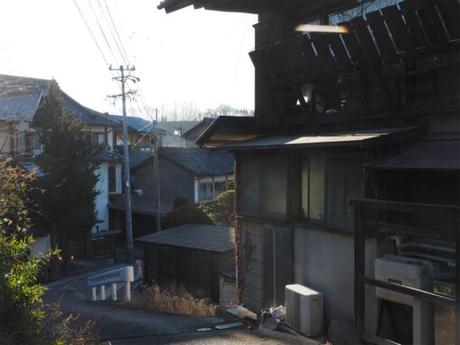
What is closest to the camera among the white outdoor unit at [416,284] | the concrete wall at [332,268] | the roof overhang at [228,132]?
the white outdoor unit at [416,284]

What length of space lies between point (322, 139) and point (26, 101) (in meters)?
21.1

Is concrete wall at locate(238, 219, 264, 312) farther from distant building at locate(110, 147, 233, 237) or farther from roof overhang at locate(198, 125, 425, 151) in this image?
distant building at locate(110, 147, 233, 237)

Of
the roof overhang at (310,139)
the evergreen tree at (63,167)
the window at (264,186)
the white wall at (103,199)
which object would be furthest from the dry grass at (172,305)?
the white wall at (103,199)

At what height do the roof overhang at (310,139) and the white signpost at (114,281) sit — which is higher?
the roof overhang at (310,139)

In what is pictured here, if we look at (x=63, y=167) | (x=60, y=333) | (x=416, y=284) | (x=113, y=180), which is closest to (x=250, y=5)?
(x=416, y=284)

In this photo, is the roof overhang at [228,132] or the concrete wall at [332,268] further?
the roof overhang at [228,132]

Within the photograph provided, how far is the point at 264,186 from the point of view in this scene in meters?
10.0

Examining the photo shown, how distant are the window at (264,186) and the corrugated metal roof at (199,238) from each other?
694cm

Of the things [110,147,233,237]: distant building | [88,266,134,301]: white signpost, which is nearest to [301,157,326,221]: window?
[88,266,134,301]: white signpost

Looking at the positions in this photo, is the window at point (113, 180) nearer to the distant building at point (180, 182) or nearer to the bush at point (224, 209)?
the distant building at point (180, 182)

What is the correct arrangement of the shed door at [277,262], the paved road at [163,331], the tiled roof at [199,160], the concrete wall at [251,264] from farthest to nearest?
the tiled roof at [199,160]
the concrete wall at [251,264]
the shed door at [277,262]
the paved road at [163,331]

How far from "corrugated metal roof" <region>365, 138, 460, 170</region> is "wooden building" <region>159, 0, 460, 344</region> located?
0.02 metres

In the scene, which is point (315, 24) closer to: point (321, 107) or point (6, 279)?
point (321, 107)

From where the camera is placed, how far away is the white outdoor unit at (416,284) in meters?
5.94
